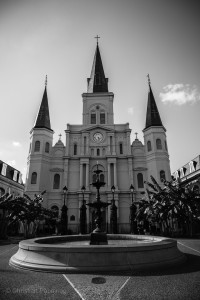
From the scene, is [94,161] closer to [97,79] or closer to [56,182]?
[56,182]

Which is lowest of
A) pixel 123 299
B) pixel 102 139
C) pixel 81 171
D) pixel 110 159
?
pixel 123 299

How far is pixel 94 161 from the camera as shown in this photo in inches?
1380

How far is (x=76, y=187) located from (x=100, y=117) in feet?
47.5

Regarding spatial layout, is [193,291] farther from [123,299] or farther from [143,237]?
[143,237]

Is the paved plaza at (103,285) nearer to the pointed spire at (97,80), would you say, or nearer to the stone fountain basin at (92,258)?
the stone fountain basin at (92,258)

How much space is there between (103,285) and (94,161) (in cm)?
2991

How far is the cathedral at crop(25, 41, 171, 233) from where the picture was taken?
31.9 meters

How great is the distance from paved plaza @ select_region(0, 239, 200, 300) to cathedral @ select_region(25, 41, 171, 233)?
24273 mm

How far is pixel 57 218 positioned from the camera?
2936 cm

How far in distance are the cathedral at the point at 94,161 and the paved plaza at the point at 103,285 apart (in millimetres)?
24273

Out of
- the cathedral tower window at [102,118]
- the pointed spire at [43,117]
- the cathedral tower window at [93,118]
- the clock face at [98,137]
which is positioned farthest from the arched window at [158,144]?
the pointed spire at [43,117]

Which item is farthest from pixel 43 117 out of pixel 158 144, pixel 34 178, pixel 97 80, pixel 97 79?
pixel 158 144

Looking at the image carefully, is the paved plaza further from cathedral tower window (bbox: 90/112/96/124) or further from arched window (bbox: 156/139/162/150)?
cathedral tower window (bbox: 90/112/96/124)

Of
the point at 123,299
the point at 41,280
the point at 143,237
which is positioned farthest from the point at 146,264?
the point at 143,237
